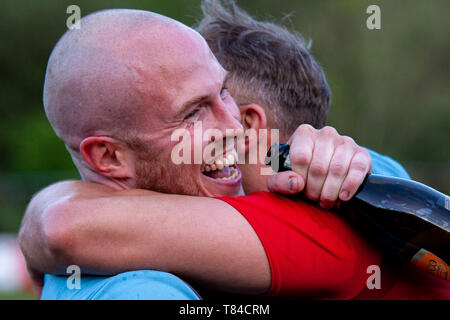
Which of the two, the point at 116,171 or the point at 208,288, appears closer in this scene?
the point at 208,288

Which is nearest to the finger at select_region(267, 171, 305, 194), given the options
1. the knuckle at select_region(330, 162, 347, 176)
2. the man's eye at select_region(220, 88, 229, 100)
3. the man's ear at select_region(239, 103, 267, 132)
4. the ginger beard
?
the knuckle at select_region(330, 162, 347, 176)

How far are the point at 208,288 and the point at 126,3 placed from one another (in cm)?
2901

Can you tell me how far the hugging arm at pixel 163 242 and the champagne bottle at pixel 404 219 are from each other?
0.48 meters

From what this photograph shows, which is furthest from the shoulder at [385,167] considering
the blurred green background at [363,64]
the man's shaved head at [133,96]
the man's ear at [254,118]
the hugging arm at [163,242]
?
the blurred green background at [363,64]

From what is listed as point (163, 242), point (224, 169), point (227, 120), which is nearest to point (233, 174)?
point (224, 169)

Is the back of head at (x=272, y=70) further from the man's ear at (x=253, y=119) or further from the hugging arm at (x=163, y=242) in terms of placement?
the hugging arm at (x=163, y=242)

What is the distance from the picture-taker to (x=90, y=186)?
107 inches

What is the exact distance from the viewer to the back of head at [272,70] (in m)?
3.43

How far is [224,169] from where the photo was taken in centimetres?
312

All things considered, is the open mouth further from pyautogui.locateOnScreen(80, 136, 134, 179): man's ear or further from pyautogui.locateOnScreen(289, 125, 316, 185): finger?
pyautogui.locateOnScreen(289, 125, 316, 185): finger

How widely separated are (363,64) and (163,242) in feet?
93.1

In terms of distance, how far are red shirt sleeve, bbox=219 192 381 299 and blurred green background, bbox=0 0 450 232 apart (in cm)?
2401
